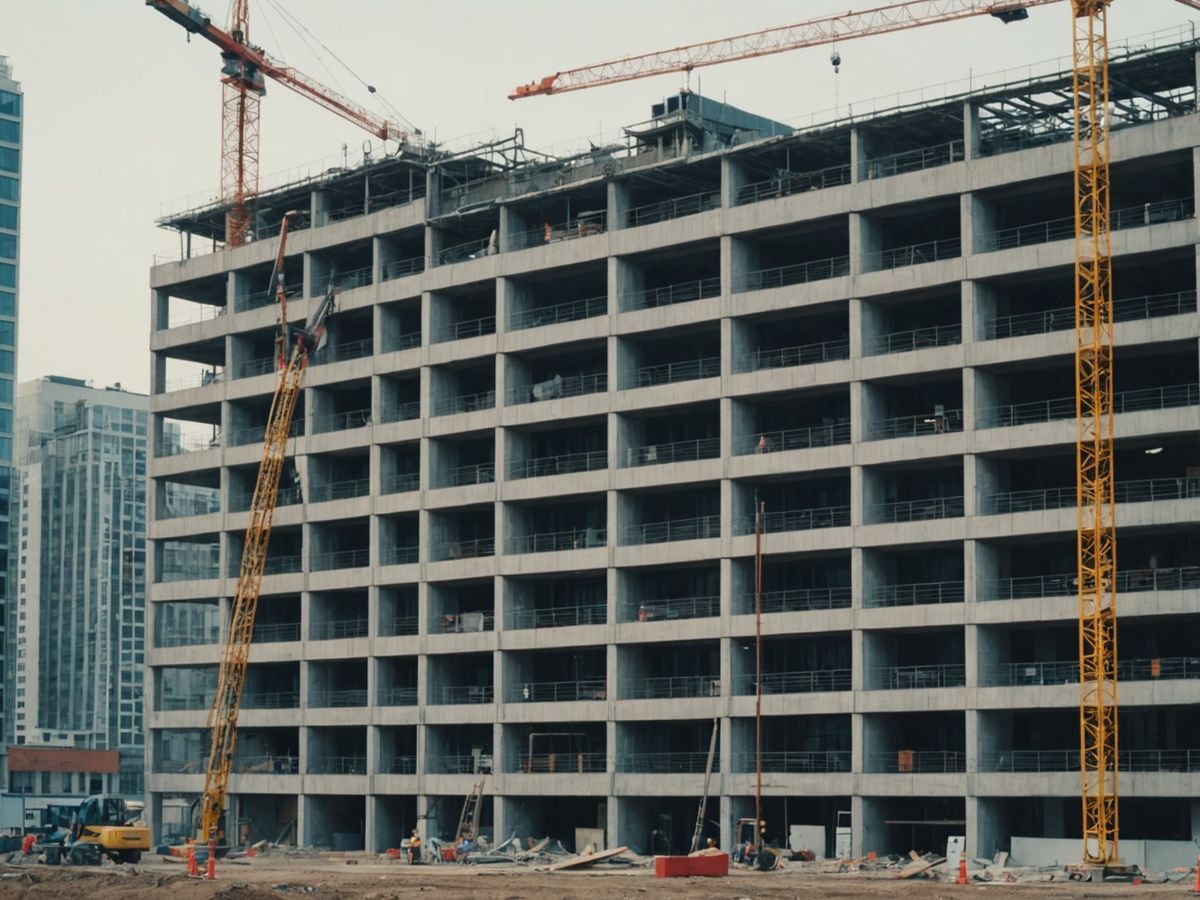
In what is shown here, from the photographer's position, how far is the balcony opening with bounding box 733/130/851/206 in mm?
100750

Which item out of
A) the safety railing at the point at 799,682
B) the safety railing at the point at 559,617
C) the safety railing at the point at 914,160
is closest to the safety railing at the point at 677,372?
the safety railing at the point at 559,617

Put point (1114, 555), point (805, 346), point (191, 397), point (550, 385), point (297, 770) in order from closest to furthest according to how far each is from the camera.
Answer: point (1114, 555)
point (805, 346)
point (550, 385)
point (297, 770)
point (191, 397)

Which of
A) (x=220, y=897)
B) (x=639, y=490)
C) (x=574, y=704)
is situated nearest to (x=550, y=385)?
(x=639, y=490)

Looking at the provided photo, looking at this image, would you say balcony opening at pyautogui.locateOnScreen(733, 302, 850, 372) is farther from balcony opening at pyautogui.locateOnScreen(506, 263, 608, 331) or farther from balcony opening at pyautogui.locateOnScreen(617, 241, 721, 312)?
balcony opening at pyautogui.locateOnScreen(506, 263, 608, 331)

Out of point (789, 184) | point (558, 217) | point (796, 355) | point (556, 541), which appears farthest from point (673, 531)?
point (558, 217)

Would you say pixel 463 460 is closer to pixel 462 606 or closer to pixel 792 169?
pixel 462 606

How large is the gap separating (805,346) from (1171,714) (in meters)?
27.1

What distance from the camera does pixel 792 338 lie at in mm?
105062

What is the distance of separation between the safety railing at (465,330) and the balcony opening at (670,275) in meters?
11.3

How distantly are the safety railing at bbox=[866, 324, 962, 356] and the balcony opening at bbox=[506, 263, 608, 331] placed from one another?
61.6 feet

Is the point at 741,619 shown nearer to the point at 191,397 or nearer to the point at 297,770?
the point at 297,770

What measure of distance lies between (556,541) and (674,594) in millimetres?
8200

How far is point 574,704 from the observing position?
10606cm

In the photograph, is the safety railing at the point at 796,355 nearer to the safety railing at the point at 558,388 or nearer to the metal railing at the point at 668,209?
the metal railing at the point at 668,209
